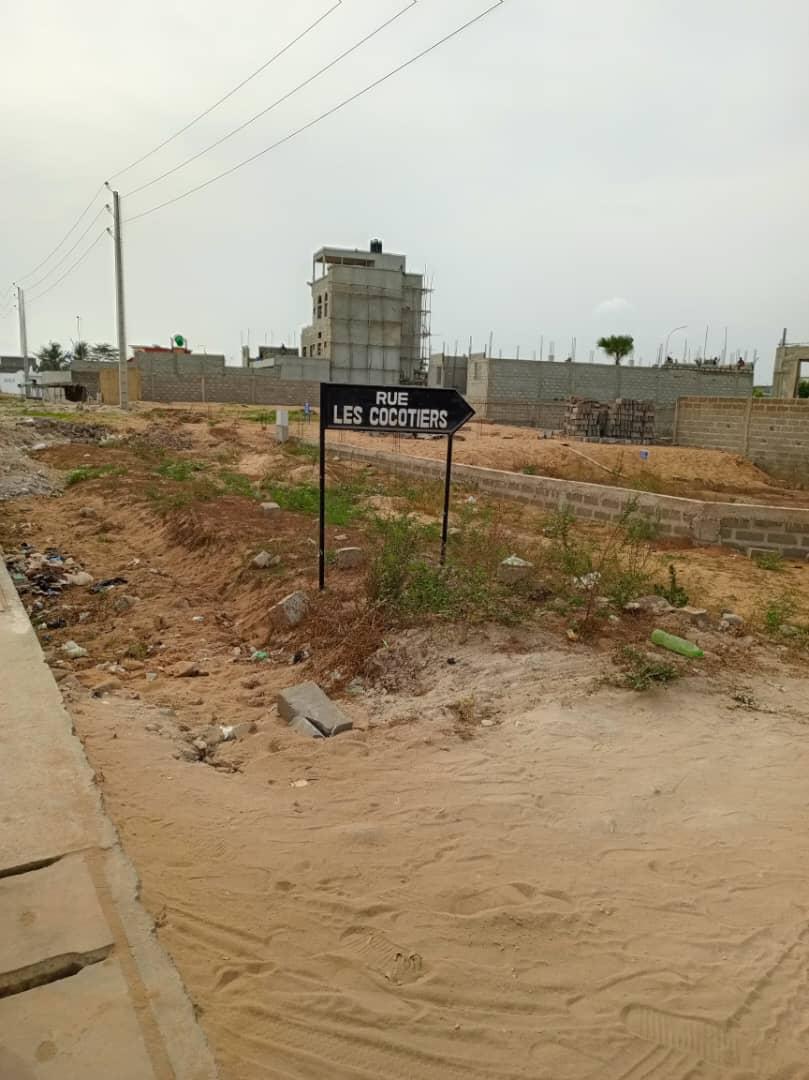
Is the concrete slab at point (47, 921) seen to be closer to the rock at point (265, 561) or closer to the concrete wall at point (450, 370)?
the rock at point (265, 561)

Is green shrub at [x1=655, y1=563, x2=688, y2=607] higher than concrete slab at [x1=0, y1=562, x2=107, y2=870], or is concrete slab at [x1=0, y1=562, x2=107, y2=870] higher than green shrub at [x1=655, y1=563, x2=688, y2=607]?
green shrub at [x1=655, y1=563, x2=688, y2=607]

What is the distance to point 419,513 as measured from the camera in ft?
35.8

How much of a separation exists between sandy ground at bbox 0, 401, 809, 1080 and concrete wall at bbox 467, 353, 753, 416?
36.2 metres

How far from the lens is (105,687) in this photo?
483 cm

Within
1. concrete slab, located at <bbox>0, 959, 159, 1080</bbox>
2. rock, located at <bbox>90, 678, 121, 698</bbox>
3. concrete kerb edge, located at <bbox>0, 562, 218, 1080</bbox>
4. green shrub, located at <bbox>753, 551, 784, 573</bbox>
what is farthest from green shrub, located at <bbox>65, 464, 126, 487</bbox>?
concrete slab, located at <bbox>0, 959, 159, 1080</bbox>

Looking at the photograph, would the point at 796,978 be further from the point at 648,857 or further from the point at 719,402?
the point at 719,402

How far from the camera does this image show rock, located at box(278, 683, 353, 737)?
165 inches

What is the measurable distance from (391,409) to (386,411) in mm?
55

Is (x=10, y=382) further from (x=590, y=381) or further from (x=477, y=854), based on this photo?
(x=477, y=854)

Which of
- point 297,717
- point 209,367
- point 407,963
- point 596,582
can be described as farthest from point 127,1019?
point 209,367

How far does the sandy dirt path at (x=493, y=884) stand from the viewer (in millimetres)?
2115

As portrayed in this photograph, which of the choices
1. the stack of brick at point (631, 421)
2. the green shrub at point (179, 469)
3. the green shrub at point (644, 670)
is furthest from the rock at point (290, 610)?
the stack of brick at point (631, 421)

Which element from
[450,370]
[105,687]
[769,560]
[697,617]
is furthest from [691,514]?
[450,370]

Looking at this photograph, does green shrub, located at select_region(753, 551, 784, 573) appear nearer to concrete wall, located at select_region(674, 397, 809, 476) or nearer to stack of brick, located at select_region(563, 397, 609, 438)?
concrete wall, located at select_region(674, 397, 809, 476)
